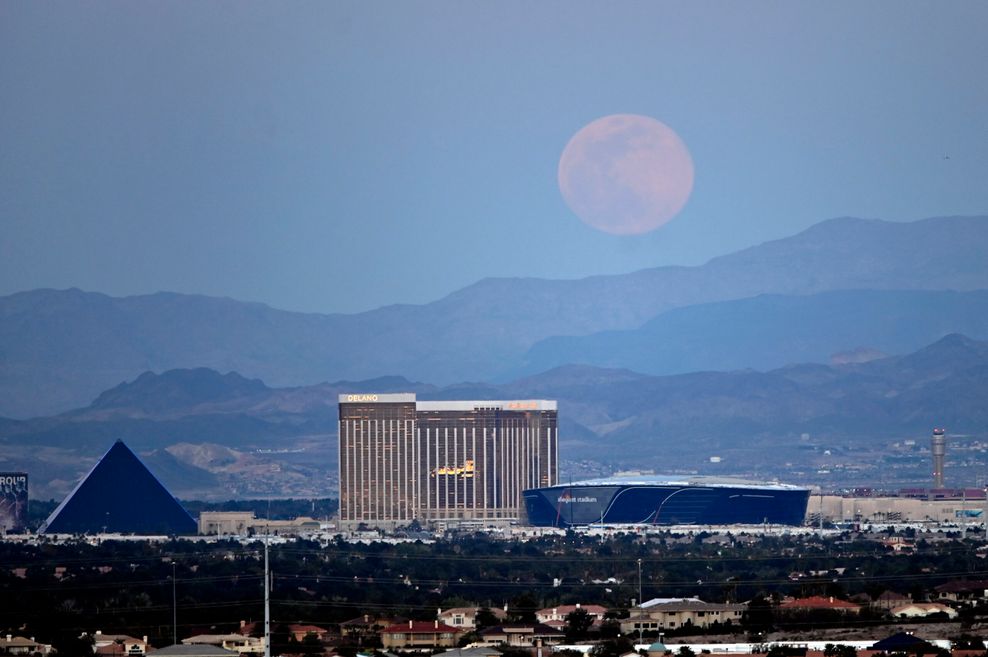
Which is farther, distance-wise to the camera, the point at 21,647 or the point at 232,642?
the point at 232,642

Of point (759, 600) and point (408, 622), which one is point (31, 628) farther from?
Result: point (759, 600)

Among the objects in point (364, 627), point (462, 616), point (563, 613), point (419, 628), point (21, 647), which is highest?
point (563, 613)

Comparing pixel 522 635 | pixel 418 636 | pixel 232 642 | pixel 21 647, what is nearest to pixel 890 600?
pixel 522 635

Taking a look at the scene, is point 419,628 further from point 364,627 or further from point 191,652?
point 191,652

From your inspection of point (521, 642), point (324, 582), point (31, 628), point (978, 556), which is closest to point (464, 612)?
point (521, 642)

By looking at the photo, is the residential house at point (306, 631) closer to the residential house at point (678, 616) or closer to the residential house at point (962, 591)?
the residential house at point (678, 616)

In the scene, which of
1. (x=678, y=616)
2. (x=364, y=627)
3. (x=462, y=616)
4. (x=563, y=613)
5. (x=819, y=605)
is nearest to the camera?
(x=364, y=627)

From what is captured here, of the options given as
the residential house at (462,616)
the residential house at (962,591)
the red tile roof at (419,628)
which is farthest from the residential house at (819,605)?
the red tile roof at (419,628)

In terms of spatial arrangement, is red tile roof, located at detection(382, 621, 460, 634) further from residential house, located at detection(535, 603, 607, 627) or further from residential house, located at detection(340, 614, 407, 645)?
residential house, located at detection(535, 603, 607, 627)
